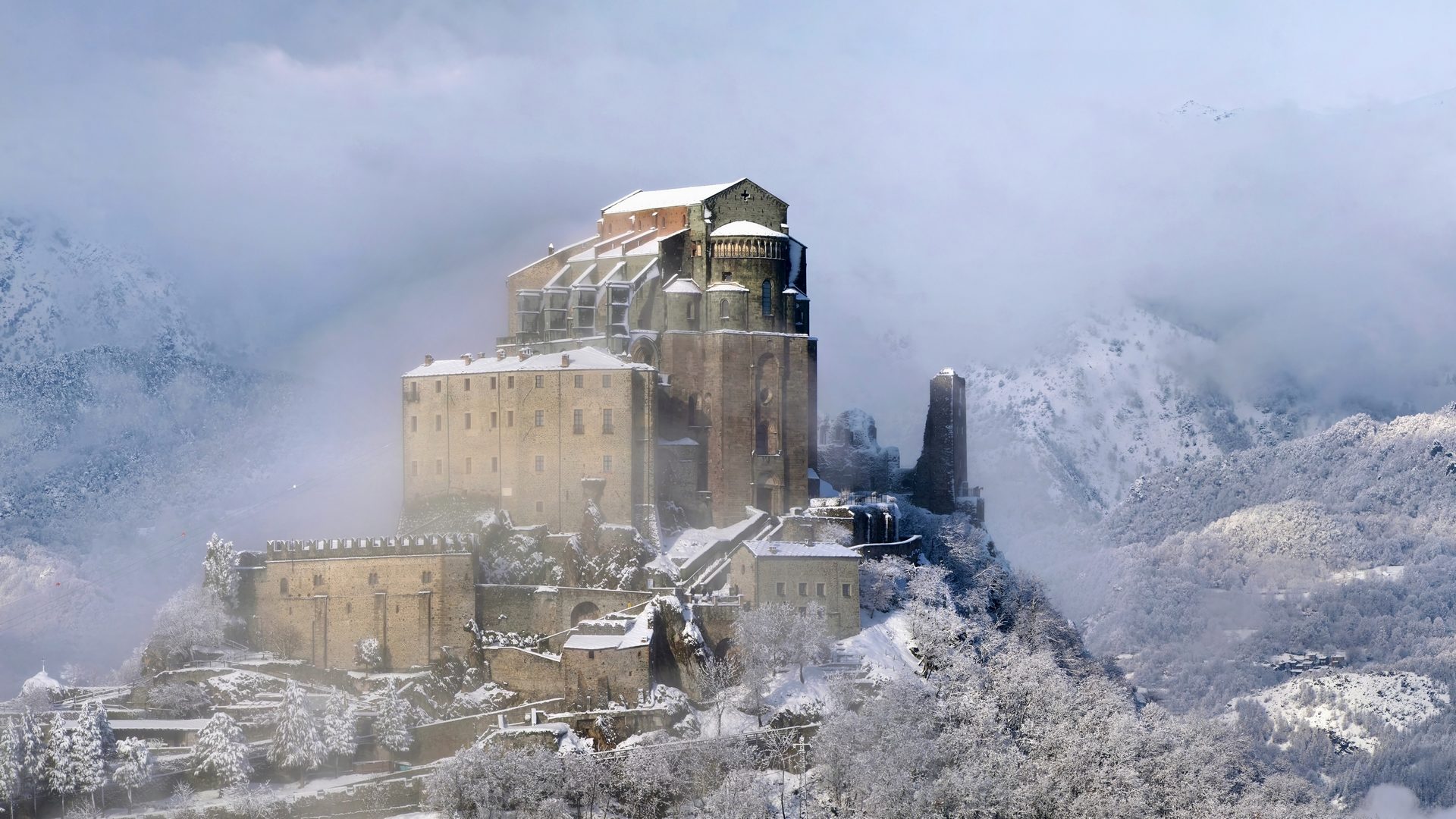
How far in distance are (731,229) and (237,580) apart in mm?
31833

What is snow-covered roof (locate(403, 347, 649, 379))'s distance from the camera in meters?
95.1

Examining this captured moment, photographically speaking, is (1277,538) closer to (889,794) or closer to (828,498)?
(828,498)

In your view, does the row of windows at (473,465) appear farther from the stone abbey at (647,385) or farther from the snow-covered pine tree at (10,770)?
the snow-covered pine tree at (10,770)

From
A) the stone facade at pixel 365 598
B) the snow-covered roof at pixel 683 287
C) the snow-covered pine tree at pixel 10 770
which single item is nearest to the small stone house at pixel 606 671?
the stone facade at pixel 365 598

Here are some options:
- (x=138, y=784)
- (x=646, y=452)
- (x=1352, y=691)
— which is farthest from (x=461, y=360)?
(x=1352, y=691)

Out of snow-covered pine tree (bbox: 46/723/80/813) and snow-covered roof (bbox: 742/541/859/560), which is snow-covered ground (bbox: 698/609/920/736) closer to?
snow-covered roof (bbox: 742/541/859/560)

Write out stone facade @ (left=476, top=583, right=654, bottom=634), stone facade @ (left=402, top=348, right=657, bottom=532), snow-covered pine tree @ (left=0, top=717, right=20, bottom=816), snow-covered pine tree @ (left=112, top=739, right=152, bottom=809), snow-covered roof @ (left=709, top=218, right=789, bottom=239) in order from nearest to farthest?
snow-covered pine tree @ (left=0, top=717, right=20, bottom=816) < snow-covered pine tree @ (left=112, top=739, right=152, bottom=809) < stone facade @ (left=476, top=583, right=654, bottom=634) < stone facade @ (left=402, top=348, right=657, bottom=532) < snow-covered roof @ (left=709, top=218, right=789, bottom=239)

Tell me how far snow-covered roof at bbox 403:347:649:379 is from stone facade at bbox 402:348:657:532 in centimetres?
8

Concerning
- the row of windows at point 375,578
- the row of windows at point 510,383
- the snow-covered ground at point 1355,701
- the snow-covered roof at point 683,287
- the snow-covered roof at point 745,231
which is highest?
the snow-covered roof at point 745,231

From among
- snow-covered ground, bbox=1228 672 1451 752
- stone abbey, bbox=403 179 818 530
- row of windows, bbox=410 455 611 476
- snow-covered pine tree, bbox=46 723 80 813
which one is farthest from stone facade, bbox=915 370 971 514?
snow-covered ground, bbox=1228 672 1451 752

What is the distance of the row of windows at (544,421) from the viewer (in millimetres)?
94438

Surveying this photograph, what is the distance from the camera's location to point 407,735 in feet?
260

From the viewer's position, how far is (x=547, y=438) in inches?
3748

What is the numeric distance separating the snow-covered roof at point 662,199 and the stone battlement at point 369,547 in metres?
25.9
